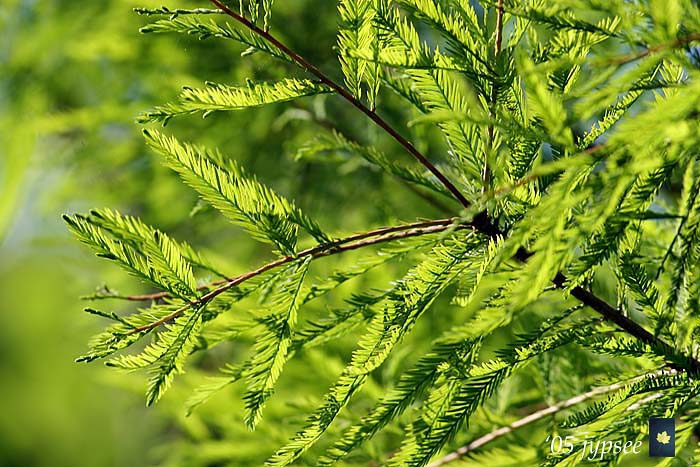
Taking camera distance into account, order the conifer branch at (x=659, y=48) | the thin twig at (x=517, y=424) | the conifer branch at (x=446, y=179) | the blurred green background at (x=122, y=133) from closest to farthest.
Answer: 1. the conifer branch at (x=659, y=48)
2. the conifer branch at (x=446, y=179)
3. the thin twig at (x=517, y=424)
4. the blurred green background at (x=122, y=133)

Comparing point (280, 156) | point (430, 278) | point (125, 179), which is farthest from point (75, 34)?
point (430, 278)

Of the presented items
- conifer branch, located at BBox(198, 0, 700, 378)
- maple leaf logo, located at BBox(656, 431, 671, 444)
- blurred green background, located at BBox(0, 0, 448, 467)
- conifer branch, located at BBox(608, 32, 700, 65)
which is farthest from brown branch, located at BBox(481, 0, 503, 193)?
blurred green background, located at BBox(0, 0, 448, 467)

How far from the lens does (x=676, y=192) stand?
4.52ft

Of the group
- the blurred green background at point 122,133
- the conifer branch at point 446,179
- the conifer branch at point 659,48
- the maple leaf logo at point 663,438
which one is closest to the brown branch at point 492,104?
the conifer branch at point 446,179

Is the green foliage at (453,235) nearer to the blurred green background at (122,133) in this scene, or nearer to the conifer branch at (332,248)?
the conifer branch at (332,248)

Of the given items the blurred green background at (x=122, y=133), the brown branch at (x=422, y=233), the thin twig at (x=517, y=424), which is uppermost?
the blurred green background at (x=122, y=133)

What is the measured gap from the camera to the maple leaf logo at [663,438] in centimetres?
62

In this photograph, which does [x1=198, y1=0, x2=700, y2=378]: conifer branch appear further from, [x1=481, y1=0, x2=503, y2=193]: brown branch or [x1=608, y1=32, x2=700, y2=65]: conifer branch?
[x1=608, y1=32, x2=700, y2=65]: conifer branch

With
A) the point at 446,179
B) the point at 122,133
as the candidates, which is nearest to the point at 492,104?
the point at 446,179

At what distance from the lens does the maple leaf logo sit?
2.03 ft

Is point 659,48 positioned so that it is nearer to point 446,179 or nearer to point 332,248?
point 446,179

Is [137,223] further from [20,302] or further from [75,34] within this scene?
[20,302]

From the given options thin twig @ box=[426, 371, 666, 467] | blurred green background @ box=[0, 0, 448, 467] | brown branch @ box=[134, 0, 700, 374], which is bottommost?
thin twig @ box=[426, 371, 666, 467]

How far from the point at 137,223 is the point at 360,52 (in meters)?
0.25
